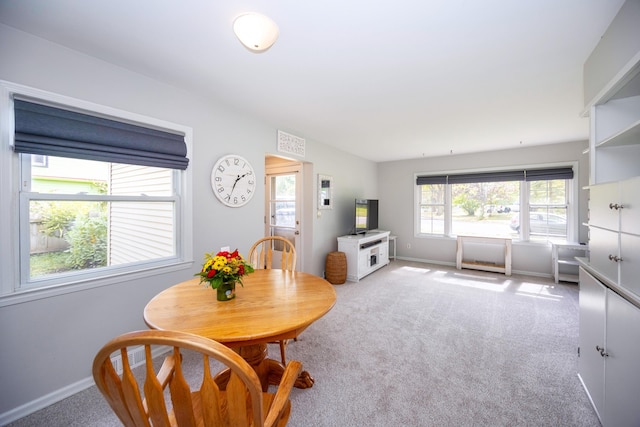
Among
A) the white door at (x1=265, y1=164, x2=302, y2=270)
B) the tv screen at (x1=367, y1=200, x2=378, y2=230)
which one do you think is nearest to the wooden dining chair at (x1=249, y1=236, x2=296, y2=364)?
the white door at (x1=265, y1=164, x2=302, y2=270)

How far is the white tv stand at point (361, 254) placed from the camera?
4.39 meters

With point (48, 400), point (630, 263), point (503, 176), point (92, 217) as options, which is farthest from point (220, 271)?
point (503, 176)

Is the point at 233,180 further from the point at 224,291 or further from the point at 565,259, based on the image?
the point at 565,259

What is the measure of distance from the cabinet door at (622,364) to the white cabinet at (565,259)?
11.7 ft

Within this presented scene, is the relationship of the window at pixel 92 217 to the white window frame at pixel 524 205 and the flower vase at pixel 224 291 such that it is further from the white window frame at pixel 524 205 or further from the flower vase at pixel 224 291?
the white window frame at pixel 524 205

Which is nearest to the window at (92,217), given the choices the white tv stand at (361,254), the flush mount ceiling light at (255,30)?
the flush mount ceiling light at (255,30)

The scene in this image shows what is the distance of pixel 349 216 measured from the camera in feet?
17.2

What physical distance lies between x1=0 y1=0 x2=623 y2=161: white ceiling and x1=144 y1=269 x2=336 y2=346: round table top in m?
1.71

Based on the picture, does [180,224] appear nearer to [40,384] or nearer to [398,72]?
[40,384]

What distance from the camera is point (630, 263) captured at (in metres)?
1.19

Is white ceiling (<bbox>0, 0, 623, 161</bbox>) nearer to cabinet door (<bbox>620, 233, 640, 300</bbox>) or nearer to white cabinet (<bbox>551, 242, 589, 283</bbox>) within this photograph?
cabinet door (<bbox>620, 233, 640, 300</bbox>)

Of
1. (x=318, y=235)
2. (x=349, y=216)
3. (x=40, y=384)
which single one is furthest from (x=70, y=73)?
(x=349, y=216)

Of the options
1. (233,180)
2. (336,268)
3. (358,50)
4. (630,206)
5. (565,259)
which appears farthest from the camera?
(565,259)

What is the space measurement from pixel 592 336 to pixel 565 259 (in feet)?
12.5
